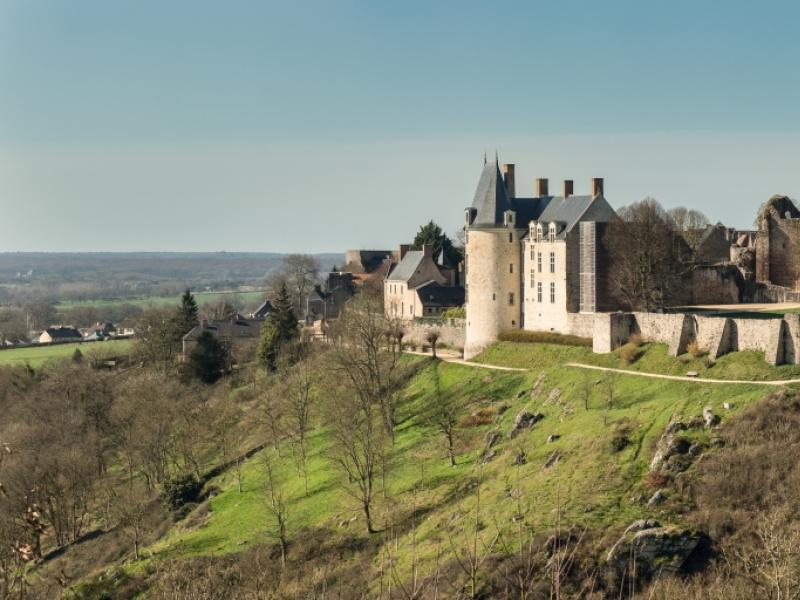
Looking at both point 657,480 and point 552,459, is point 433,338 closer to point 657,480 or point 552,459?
point 552,459

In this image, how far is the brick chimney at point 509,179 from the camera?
55059 millimetres

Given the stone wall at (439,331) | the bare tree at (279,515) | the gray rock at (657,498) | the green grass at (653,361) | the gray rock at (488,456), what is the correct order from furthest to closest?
the stone wall at (439,331) → the gray rock at (488,456) → the bare tree at (279,515) → the green grass at (653,361) → the gray rock at (657,498)

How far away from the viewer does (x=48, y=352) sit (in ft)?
329

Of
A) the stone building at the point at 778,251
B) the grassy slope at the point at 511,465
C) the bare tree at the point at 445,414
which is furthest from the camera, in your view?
the stone building at the point at 778,251

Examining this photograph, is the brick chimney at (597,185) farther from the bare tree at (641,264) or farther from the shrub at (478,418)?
the shrub at (478,418)

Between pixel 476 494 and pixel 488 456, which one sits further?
pixel 488 456

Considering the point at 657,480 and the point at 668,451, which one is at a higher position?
the point at 668,451

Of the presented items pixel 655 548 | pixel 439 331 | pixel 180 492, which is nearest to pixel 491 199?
pixel 439 331

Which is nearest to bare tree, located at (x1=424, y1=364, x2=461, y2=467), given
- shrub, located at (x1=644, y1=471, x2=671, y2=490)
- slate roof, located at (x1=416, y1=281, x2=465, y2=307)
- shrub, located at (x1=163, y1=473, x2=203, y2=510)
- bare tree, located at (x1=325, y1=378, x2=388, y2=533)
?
bare tree, located at (x1=325, y1=378, x2=388, y2=533)

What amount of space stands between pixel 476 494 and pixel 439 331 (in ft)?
81.4

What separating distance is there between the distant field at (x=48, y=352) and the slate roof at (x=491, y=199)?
4220 cm

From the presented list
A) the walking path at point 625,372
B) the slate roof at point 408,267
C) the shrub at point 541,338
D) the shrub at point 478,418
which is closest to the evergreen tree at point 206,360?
the slate roof at point 408,267

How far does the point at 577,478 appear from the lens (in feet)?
104

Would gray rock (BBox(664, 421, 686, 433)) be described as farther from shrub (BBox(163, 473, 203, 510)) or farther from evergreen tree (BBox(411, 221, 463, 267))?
evergreen tree (BBox(411, 221, 463, 267))
